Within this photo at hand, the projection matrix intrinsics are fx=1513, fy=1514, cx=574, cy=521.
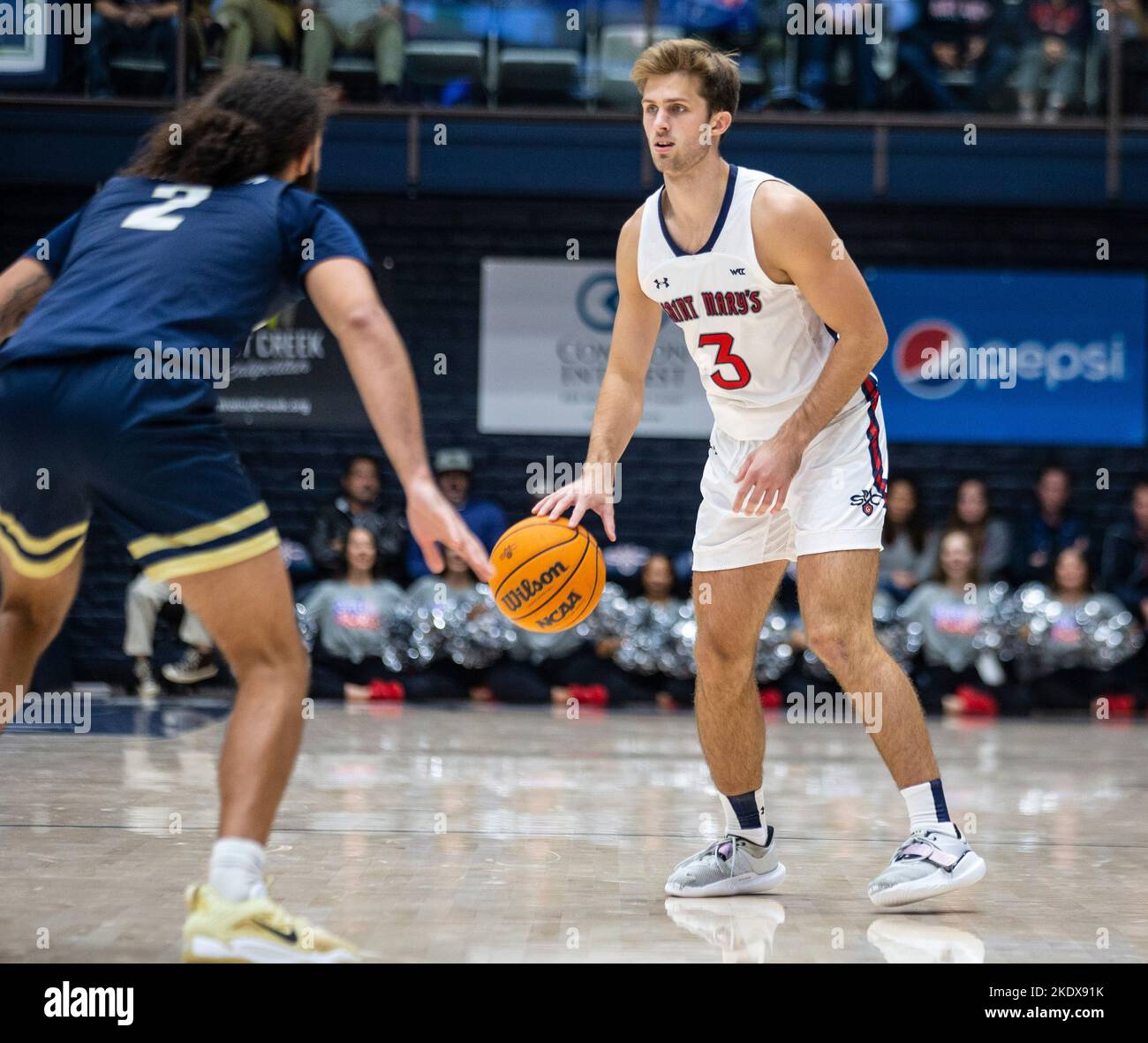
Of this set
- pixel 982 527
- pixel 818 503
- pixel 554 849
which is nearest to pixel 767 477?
→ pixel 818 503

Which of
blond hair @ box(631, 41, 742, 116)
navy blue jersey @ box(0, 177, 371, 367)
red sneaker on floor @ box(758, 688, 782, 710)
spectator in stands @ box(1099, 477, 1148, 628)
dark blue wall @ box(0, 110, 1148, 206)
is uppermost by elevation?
dark blue wall @ box(0, 110, 1148, 206)

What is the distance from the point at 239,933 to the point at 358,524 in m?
7.10

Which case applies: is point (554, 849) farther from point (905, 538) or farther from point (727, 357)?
point (905, 538)

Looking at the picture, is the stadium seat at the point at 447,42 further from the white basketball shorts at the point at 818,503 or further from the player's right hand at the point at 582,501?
the player's right hand at the point at 582,501

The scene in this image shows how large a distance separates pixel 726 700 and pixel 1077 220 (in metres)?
8.42

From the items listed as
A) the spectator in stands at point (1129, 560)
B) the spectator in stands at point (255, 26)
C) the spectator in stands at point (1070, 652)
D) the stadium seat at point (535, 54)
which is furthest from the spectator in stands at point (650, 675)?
the spectator in stands at point (255, 26)

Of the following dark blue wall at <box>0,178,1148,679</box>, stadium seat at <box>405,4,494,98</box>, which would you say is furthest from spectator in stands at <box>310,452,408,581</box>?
stadium seat at <box>405,4,494,98</box>

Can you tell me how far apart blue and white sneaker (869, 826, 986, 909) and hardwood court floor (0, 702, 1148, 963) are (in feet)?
0.17

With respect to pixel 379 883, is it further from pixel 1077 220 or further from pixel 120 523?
pixel 1077 220

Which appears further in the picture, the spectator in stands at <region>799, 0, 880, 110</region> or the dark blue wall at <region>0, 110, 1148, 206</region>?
the dark blue wall at <region>0, 110, 1148, 206</region>

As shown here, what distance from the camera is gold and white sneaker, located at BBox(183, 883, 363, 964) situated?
8.07ft

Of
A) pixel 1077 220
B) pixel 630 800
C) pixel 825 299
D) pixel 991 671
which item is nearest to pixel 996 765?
pixel 630 800

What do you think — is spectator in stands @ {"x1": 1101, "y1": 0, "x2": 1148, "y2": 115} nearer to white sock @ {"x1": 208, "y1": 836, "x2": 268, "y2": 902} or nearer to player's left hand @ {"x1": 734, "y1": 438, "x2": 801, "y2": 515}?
player's left hand @ {"x1": 734, "y1": 438, "x2": 801, "y2": 515}

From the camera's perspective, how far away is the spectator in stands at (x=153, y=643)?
897 cm
